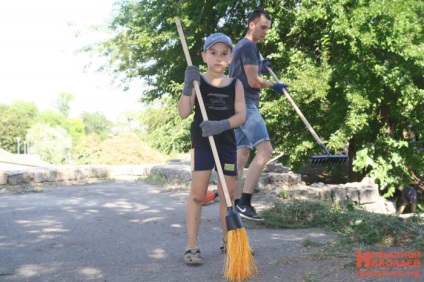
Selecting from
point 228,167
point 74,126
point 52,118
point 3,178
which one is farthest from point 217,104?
point 74,126

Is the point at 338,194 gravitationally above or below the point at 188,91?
below

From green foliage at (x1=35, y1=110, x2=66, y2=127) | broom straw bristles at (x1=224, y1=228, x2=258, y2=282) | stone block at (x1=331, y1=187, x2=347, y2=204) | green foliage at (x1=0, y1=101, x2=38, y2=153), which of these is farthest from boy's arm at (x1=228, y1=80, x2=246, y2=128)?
green foliage at (x1=35, y1=110, x2=66, y2=127)

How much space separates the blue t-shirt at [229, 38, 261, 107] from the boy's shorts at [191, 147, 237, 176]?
1.14 m

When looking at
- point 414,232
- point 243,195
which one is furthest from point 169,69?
point 414,232

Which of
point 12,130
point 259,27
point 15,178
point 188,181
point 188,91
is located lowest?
point 188,181

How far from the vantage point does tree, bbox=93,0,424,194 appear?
1025 centimetres

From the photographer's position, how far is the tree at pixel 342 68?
10.2 meters

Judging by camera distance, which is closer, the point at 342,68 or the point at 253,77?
the point at 253,77

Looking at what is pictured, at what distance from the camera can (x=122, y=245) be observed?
A: 4051 mm

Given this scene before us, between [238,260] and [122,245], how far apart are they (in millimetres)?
1503

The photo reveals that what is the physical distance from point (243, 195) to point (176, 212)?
156 cm

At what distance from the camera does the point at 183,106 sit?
338cm

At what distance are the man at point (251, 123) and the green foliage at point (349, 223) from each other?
394mm

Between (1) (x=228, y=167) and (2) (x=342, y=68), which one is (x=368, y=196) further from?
(1) (x=228, y=167)
